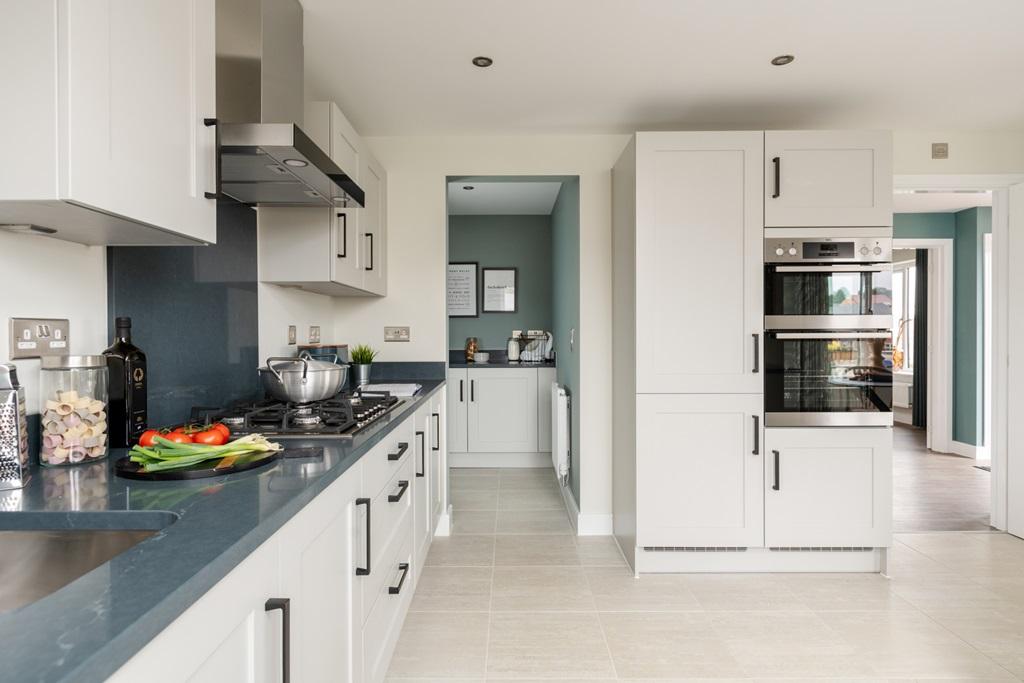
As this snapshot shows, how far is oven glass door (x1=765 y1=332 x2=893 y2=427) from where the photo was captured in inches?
108

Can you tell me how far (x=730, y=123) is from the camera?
3229 millimetres

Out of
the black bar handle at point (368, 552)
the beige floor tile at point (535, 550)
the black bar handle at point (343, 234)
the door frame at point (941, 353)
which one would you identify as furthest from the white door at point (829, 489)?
the door frame at point (941, 353)

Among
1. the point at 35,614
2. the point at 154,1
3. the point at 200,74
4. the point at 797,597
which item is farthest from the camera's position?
the point at 797,597

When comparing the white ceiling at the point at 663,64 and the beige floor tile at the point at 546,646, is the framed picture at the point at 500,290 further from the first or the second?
the beige floor tile at the point at 546,646

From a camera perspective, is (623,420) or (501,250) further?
(501,250)

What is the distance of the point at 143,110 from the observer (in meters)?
1.15

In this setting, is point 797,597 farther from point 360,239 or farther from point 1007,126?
point 1007,126

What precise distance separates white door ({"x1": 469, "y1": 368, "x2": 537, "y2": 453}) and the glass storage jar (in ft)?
12.1

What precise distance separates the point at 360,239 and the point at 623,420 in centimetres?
165

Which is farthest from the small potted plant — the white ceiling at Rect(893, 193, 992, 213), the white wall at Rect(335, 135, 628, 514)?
the white ceiling at Rect(893, 193, 992, 213)

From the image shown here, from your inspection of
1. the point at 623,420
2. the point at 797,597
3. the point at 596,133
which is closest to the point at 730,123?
the point at 596,133

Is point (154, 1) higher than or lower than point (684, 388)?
higher

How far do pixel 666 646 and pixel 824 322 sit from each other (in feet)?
5.44

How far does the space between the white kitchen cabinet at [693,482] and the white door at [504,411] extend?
2.24 metres
